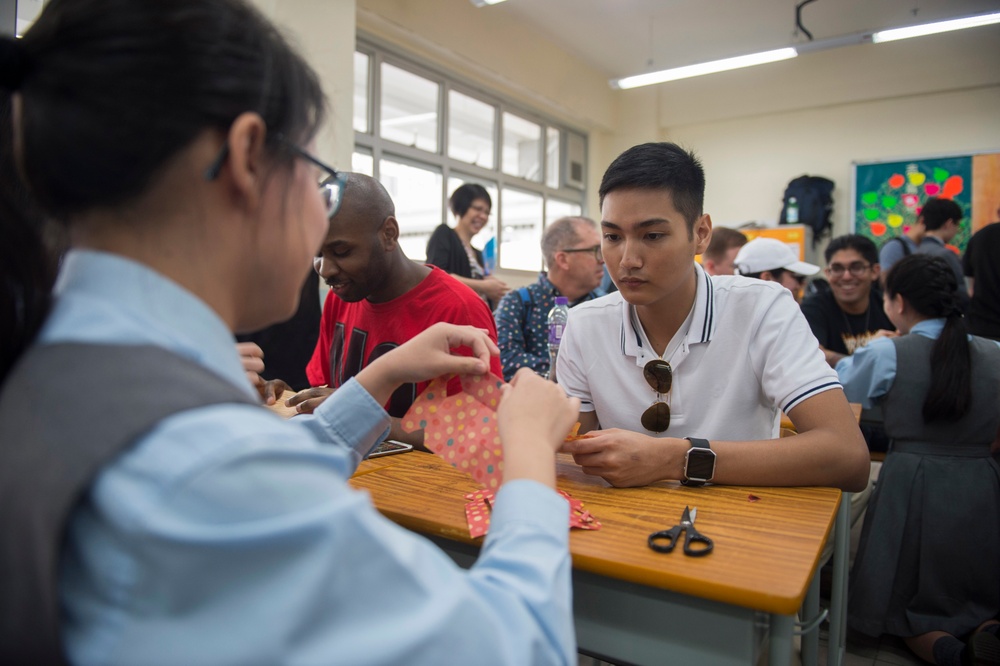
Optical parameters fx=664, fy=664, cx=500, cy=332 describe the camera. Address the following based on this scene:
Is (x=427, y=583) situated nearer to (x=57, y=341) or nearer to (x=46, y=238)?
(x=57, y=341)

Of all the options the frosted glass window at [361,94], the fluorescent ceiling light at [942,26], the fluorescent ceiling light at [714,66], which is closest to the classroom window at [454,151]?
the frosted glass window at [361,94]

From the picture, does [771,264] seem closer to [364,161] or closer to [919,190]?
[364,161]

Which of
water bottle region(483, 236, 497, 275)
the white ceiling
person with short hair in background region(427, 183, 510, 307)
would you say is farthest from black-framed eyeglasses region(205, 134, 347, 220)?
the white ceiling

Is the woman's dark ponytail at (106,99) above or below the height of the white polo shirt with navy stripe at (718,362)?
above

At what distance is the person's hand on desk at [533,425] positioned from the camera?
73cm

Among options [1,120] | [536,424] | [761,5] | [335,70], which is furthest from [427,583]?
[761,5]

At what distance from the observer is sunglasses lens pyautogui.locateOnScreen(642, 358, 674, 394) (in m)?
1.66

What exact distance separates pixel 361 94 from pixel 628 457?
5413 millimetres

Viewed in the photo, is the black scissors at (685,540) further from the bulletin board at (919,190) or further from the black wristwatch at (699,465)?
the bulletin board at (919,190)

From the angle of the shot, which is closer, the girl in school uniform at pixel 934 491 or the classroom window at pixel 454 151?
the girl in school uniform at pixel 934 491

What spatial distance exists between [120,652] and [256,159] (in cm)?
39

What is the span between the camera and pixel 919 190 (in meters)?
7.57

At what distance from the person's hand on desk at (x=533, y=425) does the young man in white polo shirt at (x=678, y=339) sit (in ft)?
2.21

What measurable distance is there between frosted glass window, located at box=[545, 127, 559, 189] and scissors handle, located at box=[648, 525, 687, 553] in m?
7.70
